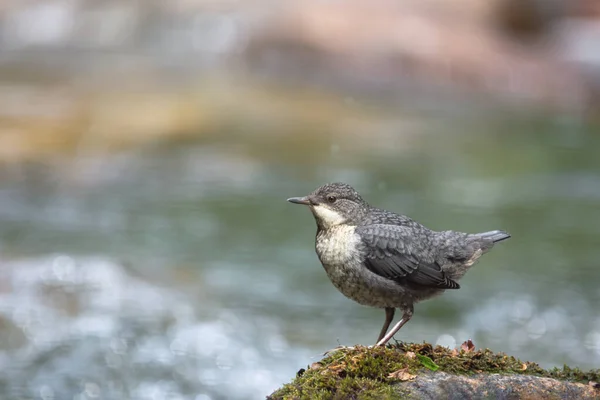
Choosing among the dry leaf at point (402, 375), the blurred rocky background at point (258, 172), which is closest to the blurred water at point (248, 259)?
the blurred rocky background at point (258, 172)

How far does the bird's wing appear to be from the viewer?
Result: 439 centimetres

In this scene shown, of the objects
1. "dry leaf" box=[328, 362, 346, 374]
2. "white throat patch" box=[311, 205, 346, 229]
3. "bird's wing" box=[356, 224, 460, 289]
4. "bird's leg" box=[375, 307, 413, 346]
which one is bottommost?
"dry leaf" box=[328, 362, 346, 374]

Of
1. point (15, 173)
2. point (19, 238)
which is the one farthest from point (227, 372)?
point (15, 173)

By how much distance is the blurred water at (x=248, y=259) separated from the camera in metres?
6.93

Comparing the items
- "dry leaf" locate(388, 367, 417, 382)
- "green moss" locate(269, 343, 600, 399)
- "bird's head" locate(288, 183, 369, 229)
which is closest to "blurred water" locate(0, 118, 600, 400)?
"bird's head" locate(288, 183, 369, 229)

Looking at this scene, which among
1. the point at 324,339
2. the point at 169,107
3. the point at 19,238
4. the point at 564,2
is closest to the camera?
the point at 324,339

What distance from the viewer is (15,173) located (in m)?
11.5

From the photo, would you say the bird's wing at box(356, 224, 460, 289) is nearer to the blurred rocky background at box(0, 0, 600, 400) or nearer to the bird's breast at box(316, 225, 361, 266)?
the bird's breast at box(316, 225, 361, 266)

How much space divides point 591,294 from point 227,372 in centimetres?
392

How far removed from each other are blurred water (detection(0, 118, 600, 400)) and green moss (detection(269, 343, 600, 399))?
2.81 m

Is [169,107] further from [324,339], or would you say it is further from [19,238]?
[324,339]

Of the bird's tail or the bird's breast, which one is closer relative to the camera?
the bird's breast

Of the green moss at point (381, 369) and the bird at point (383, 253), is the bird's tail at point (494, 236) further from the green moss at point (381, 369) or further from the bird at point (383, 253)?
the green moss at point (381, 369)

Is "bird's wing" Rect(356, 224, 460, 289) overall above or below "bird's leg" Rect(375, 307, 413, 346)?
above
